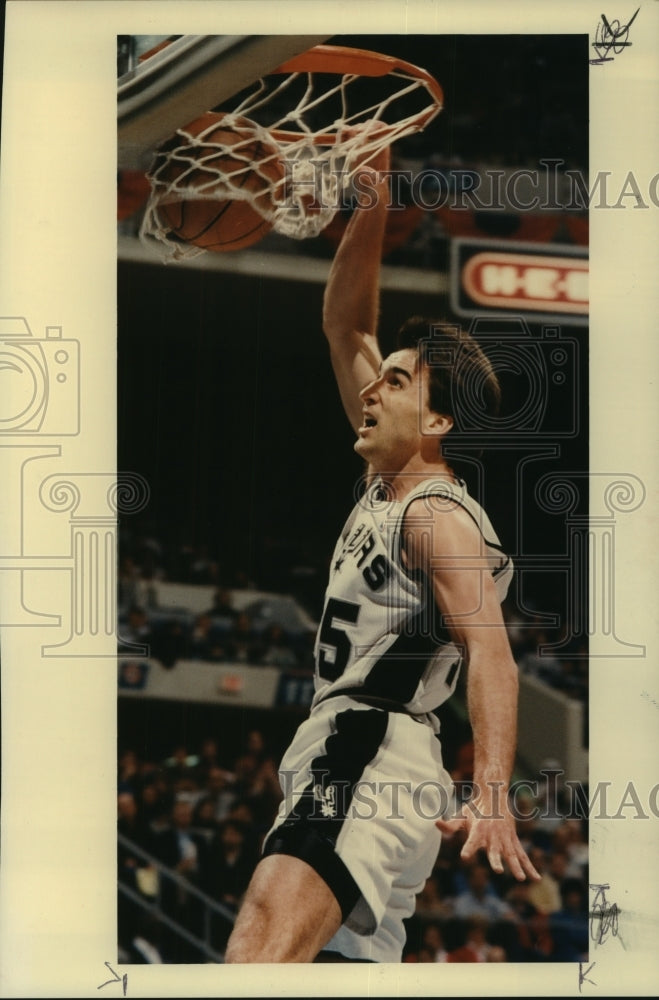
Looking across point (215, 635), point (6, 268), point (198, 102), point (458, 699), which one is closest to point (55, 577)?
point (215, 635)

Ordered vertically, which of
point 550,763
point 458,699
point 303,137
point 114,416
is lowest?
point 550,763

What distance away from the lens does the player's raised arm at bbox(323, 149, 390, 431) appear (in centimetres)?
309

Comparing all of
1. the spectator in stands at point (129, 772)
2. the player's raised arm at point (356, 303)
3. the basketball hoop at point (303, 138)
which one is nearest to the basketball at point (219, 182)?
the basketball hoop at point (303, 138)

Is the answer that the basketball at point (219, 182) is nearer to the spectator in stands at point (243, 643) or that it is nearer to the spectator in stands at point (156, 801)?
the spectator in stands at point (243, 643)

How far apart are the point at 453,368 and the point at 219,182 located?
2.98 ft

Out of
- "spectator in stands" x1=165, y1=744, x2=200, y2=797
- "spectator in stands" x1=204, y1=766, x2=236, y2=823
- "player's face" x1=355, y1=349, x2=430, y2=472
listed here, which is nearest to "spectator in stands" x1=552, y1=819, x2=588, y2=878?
"spectator in stands" x1=204, y1=766, x2=236, y2=823

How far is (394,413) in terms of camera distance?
3096 mm

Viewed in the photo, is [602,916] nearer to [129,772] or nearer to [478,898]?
[478,898]

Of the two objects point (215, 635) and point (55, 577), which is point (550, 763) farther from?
point (55, 577)

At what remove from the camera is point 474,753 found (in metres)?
3.03

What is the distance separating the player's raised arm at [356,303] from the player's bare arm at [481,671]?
0.43 metres

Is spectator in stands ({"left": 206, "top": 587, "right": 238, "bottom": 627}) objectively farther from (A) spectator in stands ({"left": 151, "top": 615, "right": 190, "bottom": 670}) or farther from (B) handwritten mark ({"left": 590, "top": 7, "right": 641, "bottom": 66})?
(B) handwritten mark ({"left": 590, "top": 7, "right": 641, "bottom": 66})

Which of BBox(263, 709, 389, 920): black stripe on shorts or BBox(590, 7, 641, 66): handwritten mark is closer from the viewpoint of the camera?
BBox(263, 709, 389, 920): black stripe on shorts

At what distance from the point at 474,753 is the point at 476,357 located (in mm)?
1195
